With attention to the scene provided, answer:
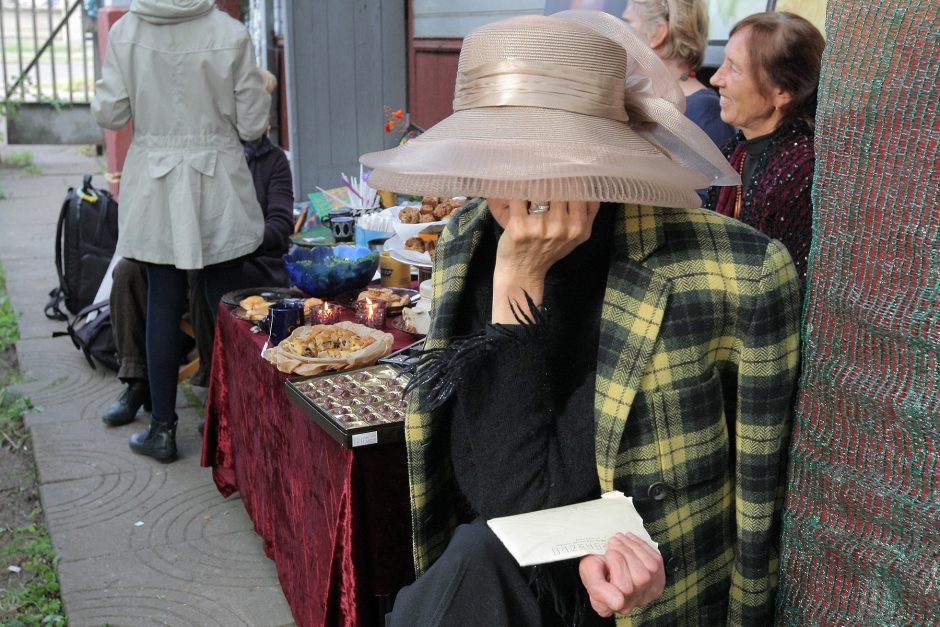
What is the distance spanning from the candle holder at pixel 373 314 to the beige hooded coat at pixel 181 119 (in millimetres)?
986

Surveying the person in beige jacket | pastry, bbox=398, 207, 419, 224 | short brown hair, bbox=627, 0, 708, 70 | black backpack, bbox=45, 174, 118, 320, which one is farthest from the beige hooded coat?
black backpack, bbox=45, 174, 118, 320

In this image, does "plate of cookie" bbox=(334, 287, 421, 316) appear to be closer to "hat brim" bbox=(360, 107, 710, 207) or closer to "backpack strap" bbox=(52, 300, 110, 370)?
"hat brim" bbox=(360, 107, 710, 207)

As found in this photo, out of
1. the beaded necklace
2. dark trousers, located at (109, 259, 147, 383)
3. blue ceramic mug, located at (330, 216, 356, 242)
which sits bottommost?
dark trousers, located at (109, 259, 147, 383)

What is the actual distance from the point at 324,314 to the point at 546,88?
68.4 inches

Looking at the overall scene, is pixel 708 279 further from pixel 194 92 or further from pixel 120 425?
pixel 120 425

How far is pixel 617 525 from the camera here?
1.45m

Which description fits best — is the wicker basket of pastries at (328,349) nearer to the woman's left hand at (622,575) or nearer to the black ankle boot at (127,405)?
the woman's left hand at (622,575)

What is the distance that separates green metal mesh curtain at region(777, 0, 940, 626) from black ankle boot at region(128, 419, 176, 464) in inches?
125

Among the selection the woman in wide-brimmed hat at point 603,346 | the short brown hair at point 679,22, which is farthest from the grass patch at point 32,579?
the short brown hair at point 679,22

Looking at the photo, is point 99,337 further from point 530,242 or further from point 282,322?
point 530,242

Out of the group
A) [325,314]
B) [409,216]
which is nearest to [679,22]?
[409,216]

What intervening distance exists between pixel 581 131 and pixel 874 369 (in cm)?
56

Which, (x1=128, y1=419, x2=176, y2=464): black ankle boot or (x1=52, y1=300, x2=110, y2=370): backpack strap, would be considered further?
(x1=52, y1=300, x2=110, y2=370): backpack strap

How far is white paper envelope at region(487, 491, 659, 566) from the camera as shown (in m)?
1.39
